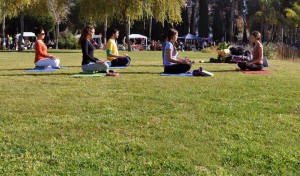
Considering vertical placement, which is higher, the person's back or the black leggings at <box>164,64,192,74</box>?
the person's back

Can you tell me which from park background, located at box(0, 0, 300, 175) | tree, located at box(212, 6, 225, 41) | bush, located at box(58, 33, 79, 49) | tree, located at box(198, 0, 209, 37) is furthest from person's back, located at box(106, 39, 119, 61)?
tree, located at box(212, 6, 225, 41)

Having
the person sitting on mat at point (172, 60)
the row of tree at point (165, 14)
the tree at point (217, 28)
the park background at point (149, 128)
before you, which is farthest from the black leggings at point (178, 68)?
the tree at point (217, 28)

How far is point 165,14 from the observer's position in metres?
32.0

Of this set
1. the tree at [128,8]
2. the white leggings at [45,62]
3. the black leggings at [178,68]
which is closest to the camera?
the black leggings at [178,68]

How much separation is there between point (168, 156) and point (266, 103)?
3100mm

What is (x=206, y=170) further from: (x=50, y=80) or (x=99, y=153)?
(x=50, y=80)

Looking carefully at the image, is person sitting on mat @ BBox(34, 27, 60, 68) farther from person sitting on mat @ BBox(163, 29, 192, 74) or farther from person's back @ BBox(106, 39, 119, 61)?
person sitting on mat @ BBox(163, 29, 192, 74)

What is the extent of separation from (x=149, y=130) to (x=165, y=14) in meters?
27.2

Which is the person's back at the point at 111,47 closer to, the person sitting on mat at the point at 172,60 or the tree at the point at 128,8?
the person sitting on mat at the point at 172,60

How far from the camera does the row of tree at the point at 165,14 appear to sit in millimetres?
31375

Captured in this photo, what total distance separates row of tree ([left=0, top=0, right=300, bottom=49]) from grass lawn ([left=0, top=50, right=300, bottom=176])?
2341 cm

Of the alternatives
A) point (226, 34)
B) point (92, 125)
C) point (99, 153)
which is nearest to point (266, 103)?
point (92, 125)

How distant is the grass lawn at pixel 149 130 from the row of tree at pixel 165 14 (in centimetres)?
2341

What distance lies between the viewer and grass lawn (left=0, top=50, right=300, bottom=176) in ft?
14.3
